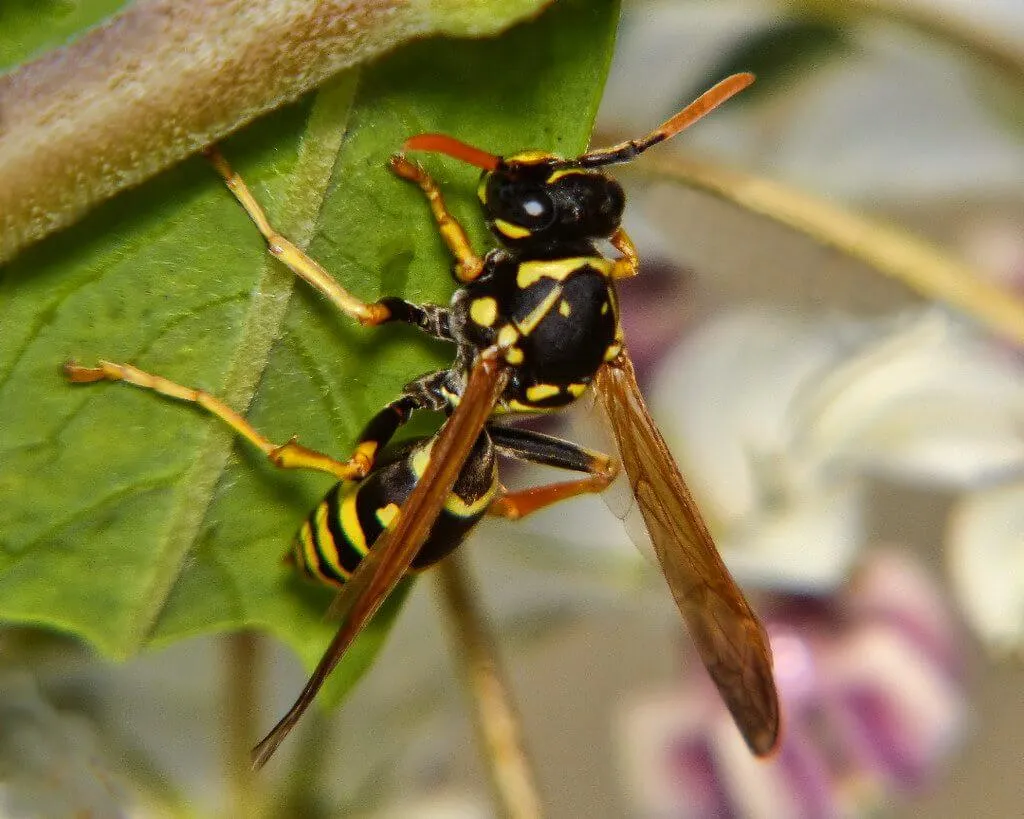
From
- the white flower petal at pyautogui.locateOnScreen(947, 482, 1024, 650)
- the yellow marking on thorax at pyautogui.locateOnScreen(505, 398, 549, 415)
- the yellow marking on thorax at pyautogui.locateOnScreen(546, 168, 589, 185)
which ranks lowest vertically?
the white flower petal at pyautogui.locateOnScreen(947, 482, 1024, 650)

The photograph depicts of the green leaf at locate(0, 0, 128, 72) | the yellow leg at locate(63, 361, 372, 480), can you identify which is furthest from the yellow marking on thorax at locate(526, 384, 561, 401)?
the green leaf at locate(0, 0, 128, 72)

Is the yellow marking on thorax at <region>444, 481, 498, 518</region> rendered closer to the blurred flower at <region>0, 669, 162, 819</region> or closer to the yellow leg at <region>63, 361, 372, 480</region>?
the yellow leg at <region>63, 361, 372, 480</region>

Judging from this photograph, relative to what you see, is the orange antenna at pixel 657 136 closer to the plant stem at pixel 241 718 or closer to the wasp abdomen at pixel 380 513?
the wasp abdomen at pixel 380 513

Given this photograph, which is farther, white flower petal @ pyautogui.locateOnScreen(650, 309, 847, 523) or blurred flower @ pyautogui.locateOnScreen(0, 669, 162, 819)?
white flower petal @ pyautogui.locateOnScreen(650, 309, 847, 523)

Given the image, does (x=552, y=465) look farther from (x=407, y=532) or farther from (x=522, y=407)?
(x=407, y=532)

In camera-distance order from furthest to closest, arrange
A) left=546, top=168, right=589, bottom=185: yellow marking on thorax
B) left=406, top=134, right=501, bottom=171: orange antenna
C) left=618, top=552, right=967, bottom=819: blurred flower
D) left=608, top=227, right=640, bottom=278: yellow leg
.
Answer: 1. left=618, top=552, right=967, bottom=819: blurred flower
2. left=608, top=227, right=640, bottom=278: yellow leg
3. left=546, top=168, right=589, bottom=185: yellow marking on thorax
4. left=406, top=134, right=501, bottom=171: orange antenna

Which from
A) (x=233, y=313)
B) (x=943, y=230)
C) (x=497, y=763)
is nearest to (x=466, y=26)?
(x=233, y=313)

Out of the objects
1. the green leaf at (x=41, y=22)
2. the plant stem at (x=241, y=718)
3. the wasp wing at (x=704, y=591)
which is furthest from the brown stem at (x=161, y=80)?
the plant stem at (x=241, y=718)
